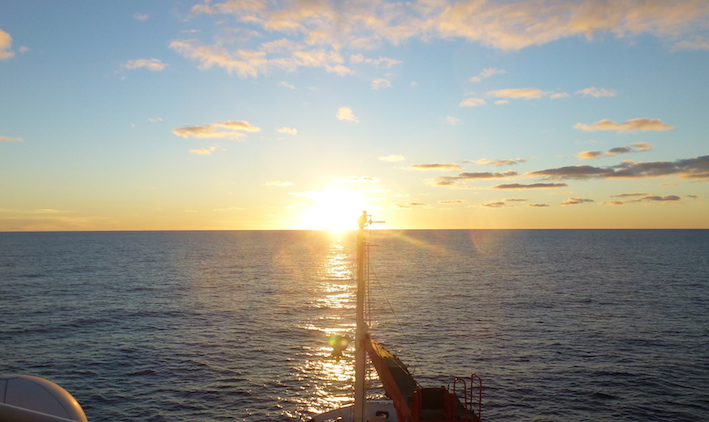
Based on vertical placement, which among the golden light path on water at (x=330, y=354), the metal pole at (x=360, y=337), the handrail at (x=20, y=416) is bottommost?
the golden light path on water at (x=330, y=354)

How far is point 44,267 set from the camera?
139m

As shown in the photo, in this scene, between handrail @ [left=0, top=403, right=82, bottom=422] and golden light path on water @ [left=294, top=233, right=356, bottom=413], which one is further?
golden light path on water @ [left=294, top=233, right=356, bottom=413]

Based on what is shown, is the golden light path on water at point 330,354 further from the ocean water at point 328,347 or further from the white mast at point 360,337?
the white mast at point 360,337

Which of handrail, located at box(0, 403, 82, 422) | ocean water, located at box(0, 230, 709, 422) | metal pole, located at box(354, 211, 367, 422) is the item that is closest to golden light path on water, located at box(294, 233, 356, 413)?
ocean water, located at box(0, 230, 709, 422)

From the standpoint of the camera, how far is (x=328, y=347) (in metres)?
57.2

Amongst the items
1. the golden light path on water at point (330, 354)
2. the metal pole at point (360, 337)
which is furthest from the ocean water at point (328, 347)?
the metal pole at point (360, 337)

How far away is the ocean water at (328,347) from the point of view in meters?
40.3

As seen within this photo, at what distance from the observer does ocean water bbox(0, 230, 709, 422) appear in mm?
40312

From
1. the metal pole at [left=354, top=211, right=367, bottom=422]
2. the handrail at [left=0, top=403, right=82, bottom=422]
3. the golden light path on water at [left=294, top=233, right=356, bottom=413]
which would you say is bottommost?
the golden light path on water at [left=294, top=233, right=356, bottom=413]

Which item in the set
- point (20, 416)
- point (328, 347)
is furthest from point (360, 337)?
point (328, 347)

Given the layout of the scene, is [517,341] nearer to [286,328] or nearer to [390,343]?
[390,343]

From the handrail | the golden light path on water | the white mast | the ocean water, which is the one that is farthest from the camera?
the golden light path on water

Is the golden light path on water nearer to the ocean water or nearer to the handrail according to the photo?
the ocean water

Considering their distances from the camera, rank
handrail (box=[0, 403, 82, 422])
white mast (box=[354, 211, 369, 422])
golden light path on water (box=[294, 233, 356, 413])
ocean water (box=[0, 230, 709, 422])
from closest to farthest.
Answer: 1. handrail (box=[0, 403, 82, 422])
2. white mast (box=[354, 211, 369, 422])
3. ocean water (box=[0, 230, 709, 422])
4. golden light path on water (box=[294, 233, 356, 413])
